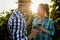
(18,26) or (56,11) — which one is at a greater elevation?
(56,11)

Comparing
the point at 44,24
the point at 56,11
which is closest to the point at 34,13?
the point at 56,11

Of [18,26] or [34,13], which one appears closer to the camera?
[18,26]

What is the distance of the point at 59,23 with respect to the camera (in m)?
4.59

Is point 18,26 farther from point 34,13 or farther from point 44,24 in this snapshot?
point 34,13

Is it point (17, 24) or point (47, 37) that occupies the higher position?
point (17, 24)

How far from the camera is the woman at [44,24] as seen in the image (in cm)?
393

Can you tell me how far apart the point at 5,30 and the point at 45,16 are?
0.95 m

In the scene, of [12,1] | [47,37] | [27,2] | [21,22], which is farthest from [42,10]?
[12,1]

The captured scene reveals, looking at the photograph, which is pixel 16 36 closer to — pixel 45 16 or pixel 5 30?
pixel 45 16

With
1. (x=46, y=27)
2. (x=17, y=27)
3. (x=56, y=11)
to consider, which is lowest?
(x=46, y=27)

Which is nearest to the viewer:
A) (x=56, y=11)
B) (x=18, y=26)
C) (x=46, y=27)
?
(x=18, y=26)

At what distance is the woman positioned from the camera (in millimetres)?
3932

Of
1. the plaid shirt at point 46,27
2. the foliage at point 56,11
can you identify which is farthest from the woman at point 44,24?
the foliage at point 56,11

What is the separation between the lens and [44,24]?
3.98 meters
